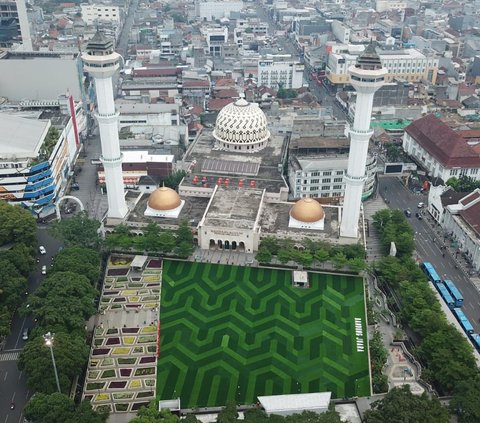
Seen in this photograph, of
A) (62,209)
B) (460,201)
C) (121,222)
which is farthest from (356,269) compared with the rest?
(62,209)

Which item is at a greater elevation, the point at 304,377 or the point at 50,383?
the point at 50,383

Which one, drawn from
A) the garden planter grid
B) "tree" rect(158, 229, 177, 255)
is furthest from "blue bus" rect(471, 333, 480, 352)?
"tree" rect(158, 229, 177, 255)

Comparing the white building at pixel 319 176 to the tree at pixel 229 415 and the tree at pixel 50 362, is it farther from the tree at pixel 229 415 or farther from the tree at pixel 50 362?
the tree at pixel 229 415

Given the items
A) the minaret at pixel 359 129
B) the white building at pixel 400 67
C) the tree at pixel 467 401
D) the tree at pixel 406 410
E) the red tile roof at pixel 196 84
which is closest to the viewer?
the tree at pixel 406 410

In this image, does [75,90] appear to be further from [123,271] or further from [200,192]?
[123,271]

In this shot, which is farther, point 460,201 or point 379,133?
point 379,133

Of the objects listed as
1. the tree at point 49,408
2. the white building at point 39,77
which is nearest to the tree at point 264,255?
the tree at point 49,408

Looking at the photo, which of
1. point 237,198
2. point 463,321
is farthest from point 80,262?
point 463,321
